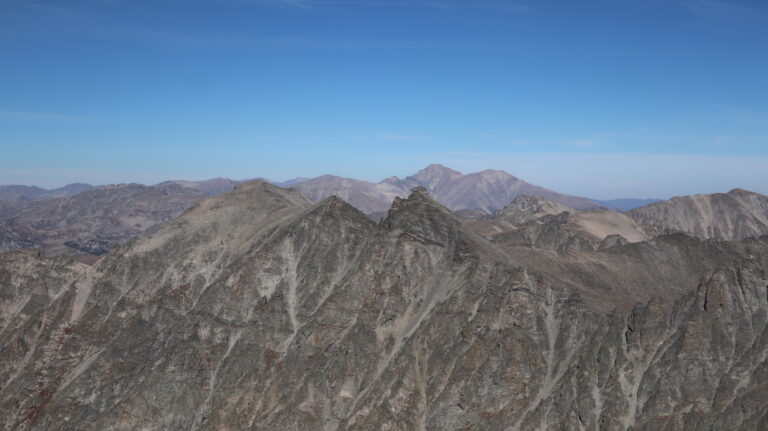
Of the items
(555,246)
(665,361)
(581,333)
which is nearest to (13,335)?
(581,333)

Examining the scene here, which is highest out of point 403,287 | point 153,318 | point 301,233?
point 301,233

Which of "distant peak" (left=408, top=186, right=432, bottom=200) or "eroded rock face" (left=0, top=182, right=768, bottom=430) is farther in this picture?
"distant peak" (left=408, top=186, right=432, bottom=200)

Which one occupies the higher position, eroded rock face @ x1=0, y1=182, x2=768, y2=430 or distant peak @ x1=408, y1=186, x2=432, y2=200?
distant peak @ x1=408, y1=186, x2=432, y2=200

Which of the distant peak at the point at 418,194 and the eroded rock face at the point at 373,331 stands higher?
the distant peak at the point at 418,194

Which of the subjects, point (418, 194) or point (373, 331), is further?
point (418, 194)

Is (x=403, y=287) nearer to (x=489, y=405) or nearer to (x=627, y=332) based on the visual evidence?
(x=489, y=405)

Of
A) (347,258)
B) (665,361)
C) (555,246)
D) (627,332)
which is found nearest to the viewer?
(665,361)

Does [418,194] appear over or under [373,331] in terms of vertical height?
over

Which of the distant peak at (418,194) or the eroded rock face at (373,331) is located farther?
the distant peak at (418,194)
